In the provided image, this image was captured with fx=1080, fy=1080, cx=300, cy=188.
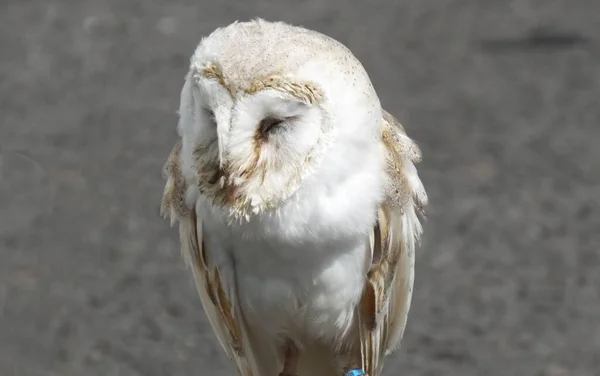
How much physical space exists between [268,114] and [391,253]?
0.54m

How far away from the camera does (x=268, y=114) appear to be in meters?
1.70

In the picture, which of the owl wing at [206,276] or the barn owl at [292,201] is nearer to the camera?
the barn owl at [292,201]

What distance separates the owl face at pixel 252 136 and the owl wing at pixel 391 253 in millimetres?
297

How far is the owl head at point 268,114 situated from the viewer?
5.51ft

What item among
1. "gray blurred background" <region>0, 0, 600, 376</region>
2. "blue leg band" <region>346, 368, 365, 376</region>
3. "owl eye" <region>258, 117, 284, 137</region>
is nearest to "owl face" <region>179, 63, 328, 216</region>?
"owl eye" <region>258, 117, 284, 137</region>

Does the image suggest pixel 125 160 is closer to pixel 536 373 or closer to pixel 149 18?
pixel 149 18

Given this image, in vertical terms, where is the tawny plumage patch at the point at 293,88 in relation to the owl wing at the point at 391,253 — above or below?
above

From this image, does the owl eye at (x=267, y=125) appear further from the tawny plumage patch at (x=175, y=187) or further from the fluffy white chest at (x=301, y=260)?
the tawny plumage patch at (x=175, y=187)

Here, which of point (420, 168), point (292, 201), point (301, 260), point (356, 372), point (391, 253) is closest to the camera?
point (292, 201)

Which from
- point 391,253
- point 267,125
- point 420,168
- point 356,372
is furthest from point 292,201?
point 420,168

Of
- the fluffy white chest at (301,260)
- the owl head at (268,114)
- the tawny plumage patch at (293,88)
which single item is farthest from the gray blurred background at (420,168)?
the tawny plumage patch at (293,88)

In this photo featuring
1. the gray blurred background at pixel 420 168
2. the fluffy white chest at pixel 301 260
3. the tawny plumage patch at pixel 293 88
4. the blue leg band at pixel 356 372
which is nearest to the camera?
the tawny plumage patch at pixel 293 88

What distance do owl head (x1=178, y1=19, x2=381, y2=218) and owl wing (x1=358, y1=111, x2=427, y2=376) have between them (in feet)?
→ 0.70

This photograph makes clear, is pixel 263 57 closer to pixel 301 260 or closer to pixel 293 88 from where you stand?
pixel 293 88
